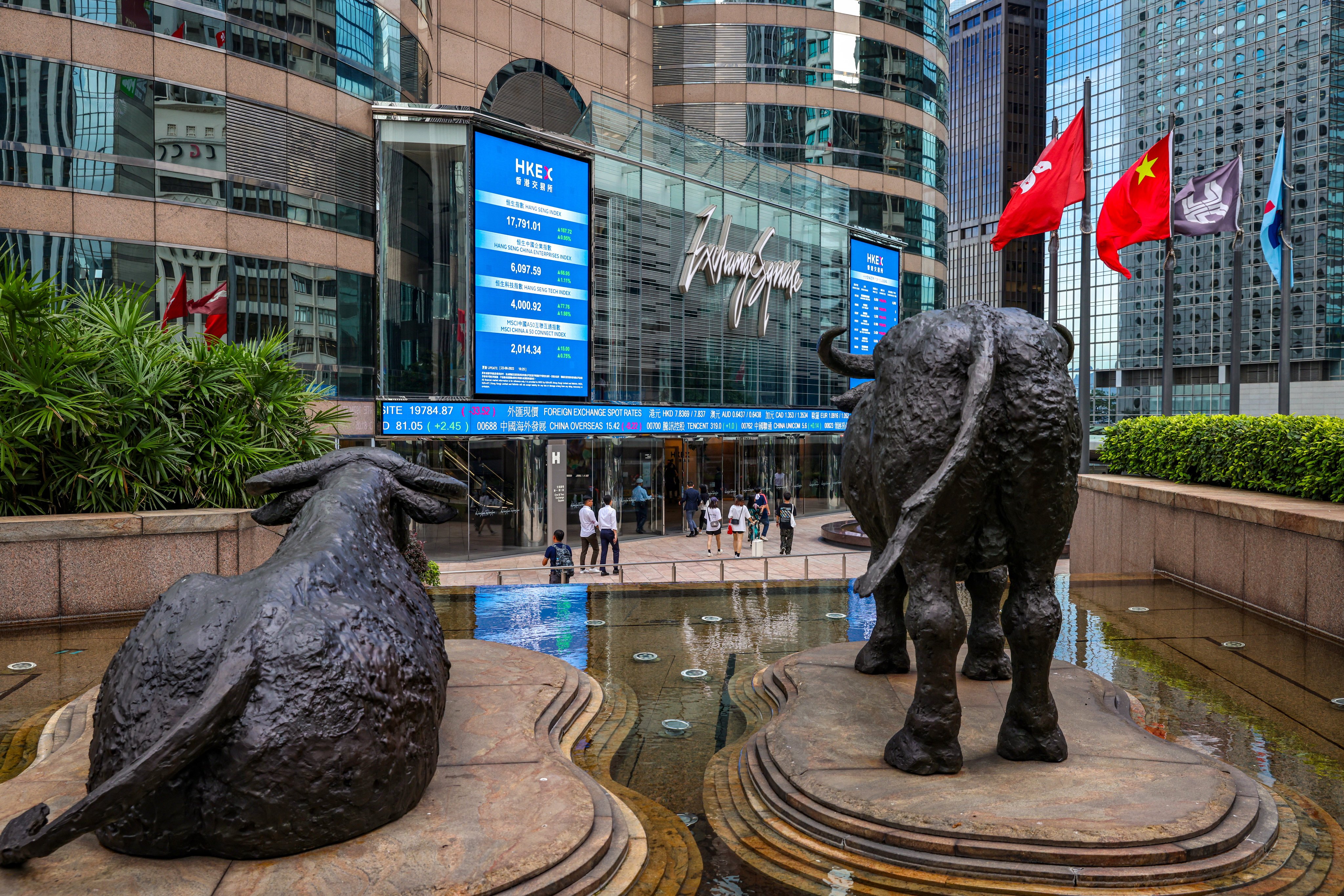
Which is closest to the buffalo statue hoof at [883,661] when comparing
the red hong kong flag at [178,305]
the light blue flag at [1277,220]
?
the red hong kong flag at [178,305]

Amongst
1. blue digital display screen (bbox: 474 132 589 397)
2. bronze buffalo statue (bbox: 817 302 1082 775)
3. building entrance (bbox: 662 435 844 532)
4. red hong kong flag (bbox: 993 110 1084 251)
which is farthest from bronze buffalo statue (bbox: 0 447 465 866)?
building entrance (bbox: 662 435 844 532)

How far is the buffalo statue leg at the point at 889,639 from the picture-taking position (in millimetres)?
5371

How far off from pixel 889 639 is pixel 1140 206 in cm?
1562

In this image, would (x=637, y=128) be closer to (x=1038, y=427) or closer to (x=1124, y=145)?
(x=1038, y=427)

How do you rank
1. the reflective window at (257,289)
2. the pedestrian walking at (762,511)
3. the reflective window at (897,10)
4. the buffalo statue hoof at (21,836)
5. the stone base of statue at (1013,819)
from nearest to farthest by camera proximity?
the buffalo statue hoof at (21,836) → the stone base of statue at (1013,819) → the reflective window at (257,289) → the pedestrian walking at (762,511) → the reflective window at (897,10)

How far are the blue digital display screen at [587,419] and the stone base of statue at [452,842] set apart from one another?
15288 mm

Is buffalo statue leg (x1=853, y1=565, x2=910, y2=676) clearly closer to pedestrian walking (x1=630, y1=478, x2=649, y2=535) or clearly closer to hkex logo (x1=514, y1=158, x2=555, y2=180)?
hkex logo (x1=514, y1=158, x2=555, y2=180)

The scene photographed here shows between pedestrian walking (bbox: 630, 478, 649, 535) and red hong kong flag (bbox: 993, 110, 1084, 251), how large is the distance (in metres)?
11.6

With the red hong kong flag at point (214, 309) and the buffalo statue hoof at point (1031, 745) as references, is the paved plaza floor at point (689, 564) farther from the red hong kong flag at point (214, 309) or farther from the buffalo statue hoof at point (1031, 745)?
the red hong kong flag at point (214, 309)

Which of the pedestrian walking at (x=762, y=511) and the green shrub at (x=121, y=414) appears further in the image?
the pedestrian walking at (x=762, y=511)

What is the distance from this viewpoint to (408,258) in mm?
20312

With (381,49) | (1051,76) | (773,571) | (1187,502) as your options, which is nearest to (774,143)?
(381,49)

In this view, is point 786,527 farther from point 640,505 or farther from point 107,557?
point 107,557

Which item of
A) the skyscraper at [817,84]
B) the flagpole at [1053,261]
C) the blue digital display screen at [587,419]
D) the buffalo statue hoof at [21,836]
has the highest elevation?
the skyscraper at [817,84]
